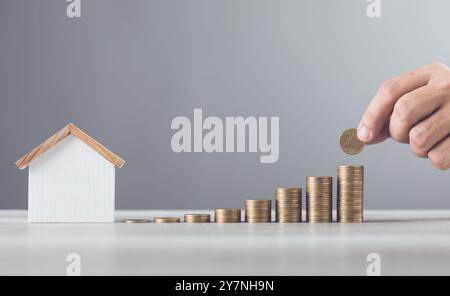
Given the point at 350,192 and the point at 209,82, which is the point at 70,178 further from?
the point at 209,82

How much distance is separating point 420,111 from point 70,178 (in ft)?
5.85

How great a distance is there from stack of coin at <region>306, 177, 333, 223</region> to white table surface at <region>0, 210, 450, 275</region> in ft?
1.08

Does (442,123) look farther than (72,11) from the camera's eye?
No

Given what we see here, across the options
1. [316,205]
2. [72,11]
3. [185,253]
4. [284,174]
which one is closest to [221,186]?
[284,174]

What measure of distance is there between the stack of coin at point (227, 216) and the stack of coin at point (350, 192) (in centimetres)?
52

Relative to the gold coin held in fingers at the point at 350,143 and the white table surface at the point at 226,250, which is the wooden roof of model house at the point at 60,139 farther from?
the gold coin held in fingers at the point at 350,143

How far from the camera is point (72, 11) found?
301 inches

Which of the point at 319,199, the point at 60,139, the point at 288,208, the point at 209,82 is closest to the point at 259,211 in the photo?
the point at 288,208

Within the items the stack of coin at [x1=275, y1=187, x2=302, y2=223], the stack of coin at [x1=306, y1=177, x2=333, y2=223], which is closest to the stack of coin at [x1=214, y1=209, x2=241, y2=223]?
the stack of coin at [x1=275, y1=187, x2=302, y2=223]

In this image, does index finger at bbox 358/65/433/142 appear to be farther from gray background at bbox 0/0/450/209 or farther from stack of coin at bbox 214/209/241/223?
gray background at bbox 0/0/450/209

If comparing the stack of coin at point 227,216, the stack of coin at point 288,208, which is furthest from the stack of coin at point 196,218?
the stack of coin at point 288,208
